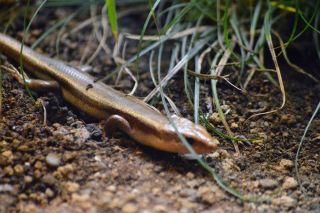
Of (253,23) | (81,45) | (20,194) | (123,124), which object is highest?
(253,23)

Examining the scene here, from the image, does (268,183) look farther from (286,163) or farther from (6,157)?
(6,157)

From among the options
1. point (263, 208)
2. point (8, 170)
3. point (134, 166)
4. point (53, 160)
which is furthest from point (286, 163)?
point (8, 170)

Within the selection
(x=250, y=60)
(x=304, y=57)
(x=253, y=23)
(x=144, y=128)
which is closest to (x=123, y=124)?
(x=144, y=128)

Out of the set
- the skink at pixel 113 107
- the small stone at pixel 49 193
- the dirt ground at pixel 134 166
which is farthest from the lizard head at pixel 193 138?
the small stone at pixel 49 193

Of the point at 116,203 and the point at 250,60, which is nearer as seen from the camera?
the point at 116,203

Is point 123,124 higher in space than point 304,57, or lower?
lower

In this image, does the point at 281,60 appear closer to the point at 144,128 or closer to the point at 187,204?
the point at 144,128

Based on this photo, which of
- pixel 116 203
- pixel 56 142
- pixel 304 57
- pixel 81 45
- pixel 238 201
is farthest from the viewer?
pixel 81 45
